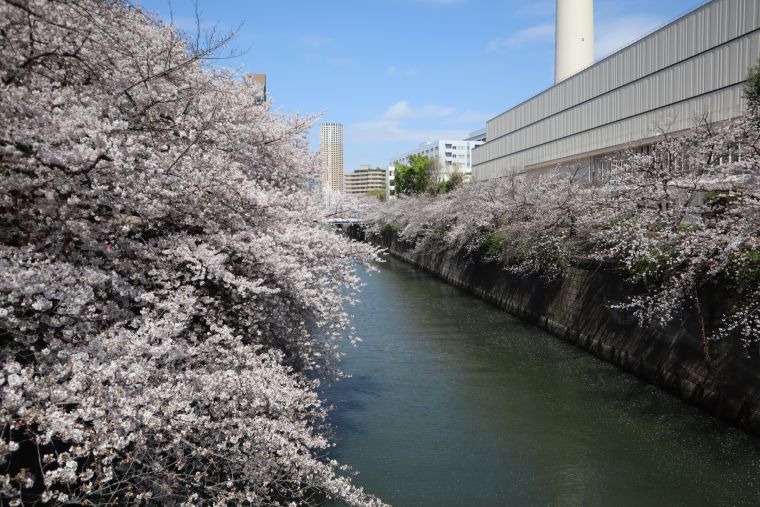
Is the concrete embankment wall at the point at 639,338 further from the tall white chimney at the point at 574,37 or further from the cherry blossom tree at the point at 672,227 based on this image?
the tall white chimney at the point at 574,37

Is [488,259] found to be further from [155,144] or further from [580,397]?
[155,144]

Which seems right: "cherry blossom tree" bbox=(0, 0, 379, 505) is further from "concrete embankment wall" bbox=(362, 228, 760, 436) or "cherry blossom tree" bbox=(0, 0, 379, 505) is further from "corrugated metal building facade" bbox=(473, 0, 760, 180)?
"corrugated metal building facade" bbox=(473, 0, 760, 180)

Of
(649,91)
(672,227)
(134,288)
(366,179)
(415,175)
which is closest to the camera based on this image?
(134,288)

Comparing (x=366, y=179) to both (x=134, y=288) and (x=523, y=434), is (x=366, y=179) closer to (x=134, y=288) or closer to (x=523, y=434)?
(x=523, y=434)

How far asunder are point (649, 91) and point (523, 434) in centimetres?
1848

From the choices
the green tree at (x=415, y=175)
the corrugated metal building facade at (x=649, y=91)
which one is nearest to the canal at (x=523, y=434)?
the corrugated metal building facade at (x=649, y=91)

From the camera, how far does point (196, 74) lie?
855 centimetres

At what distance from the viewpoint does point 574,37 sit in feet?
123

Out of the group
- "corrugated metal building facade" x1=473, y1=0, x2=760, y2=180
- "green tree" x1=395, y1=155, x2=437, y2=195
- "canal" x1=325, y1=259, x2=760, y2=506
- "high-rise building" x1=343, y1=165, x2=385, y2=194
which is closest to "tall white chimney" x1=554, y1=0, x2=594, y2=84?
"corrugated metal building facade" x1=473, y1=0, x2=760, y2=180

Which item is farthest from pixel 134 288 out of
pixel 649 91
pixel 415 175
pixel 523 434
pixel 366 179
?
pixel 366 179

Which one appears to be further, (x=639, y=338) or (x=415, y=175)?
(x=415, y=175)

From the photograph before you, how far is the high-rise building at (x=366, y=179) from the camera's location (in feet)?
495

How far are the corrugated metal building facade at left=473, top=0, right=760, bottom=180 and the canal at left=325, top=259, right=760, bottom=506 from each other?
10156 mm

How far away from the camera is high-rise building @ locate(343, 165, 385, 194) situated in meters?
151
